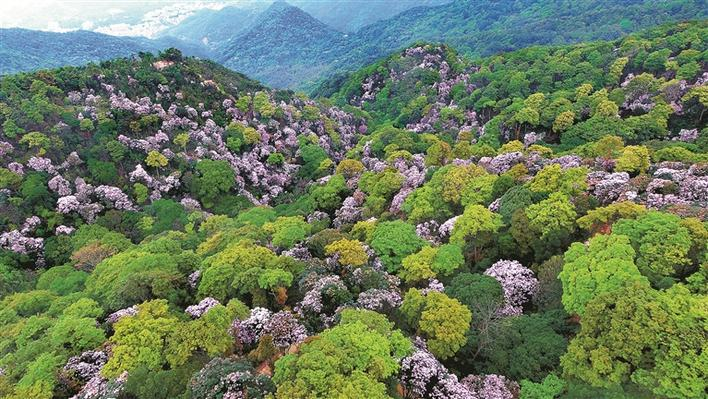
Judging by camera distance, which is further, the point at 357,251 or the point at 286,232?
the point at 286,232

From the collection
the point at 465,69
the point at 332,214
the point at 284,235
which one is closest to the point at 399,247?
the point at 284,235

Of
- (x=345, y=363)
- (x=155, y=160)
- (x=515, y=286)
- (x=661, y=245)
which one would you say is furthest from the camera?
(x=155, y=160)

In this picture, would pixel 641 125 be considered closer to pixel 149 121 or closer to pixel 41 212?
pixel 149 121

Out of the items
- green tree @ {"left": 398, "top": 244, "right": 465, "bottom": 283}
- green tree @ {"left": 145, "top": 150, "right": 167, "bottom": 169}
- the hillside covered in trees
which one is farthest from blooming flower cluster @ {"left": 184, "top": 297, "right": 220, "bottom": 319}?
green tree @ {"left": 145, "top": 150, "right": 167, "bottom": 169}

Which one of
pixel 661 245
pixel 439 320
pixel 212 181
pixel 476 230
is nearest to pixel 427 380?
pixel 439 320

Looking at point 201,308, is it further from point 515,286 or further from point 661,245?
point 661,245

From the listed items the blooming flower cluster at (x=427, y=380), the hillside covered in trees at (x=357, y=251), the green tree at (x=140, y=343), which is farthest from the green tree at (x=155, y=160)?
the blooming flower cluster at (x=427, y=380)

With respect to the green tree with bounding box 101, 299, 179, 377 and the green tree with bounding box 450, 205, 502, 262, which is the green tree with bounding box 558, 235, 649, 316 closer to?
the green tree with bounding box 450, 205, 502, 262

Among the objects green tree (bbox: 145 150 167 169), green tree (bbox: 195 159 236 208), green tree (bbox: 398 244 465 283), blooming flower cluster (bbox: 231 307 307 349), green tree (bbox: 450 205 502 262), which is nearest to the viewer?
blooming flower cluster (bbox: 231 307 307 349)
